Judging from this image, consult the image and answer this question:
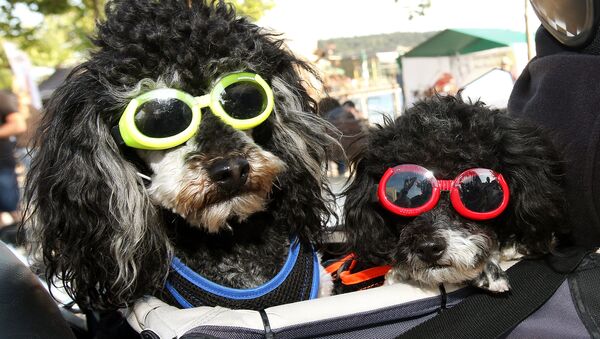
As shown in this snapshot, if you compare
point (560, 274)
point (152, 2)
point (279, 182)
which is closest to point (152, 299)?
point (279, 182)

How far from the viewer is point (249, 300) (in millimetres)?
1565

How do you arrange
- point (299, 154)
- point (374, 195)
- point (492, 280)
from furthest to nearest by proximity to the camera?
point (299, 154), point (374, 195), point (492, 280)

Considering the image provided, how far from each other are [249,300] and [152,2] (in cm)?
92

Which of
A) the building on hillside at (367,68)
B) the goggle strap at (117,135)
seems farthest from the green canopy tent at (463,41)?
the goggle strap at (117,135)

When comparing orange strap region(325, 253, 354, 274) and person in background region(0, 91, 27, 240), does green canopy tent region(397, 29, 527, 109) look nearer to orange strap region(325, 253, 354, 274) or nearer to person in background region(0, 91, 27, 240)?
person in background region(0, 91, 27, 240)

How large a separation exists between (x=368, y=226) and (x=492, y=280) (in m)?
0.45

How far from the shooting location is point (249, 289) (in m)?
1.61

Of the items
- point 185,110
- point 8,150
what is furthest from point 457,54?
point 185,110

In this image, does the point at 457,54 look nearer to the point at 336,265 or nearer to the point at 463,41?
the point at 463,41

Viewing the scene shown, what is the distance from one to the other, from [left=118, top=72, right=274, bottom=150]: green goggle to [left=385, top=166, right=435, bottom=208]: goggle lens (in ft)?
1.38

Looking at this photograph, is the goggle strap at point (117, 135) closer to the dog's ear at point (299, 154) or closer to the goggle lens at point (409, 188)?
the dog's ear at point (299, 154)

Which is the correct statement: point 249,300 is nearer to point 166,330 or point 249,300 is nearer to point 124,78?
point 166,330

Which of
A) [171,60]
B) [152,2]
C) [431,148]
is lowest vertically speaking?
[431,148]

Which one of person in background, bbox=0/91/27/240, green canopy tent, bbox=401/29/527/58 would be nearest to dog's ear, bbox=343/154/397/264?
person in background, bbox=0/91/27/240
